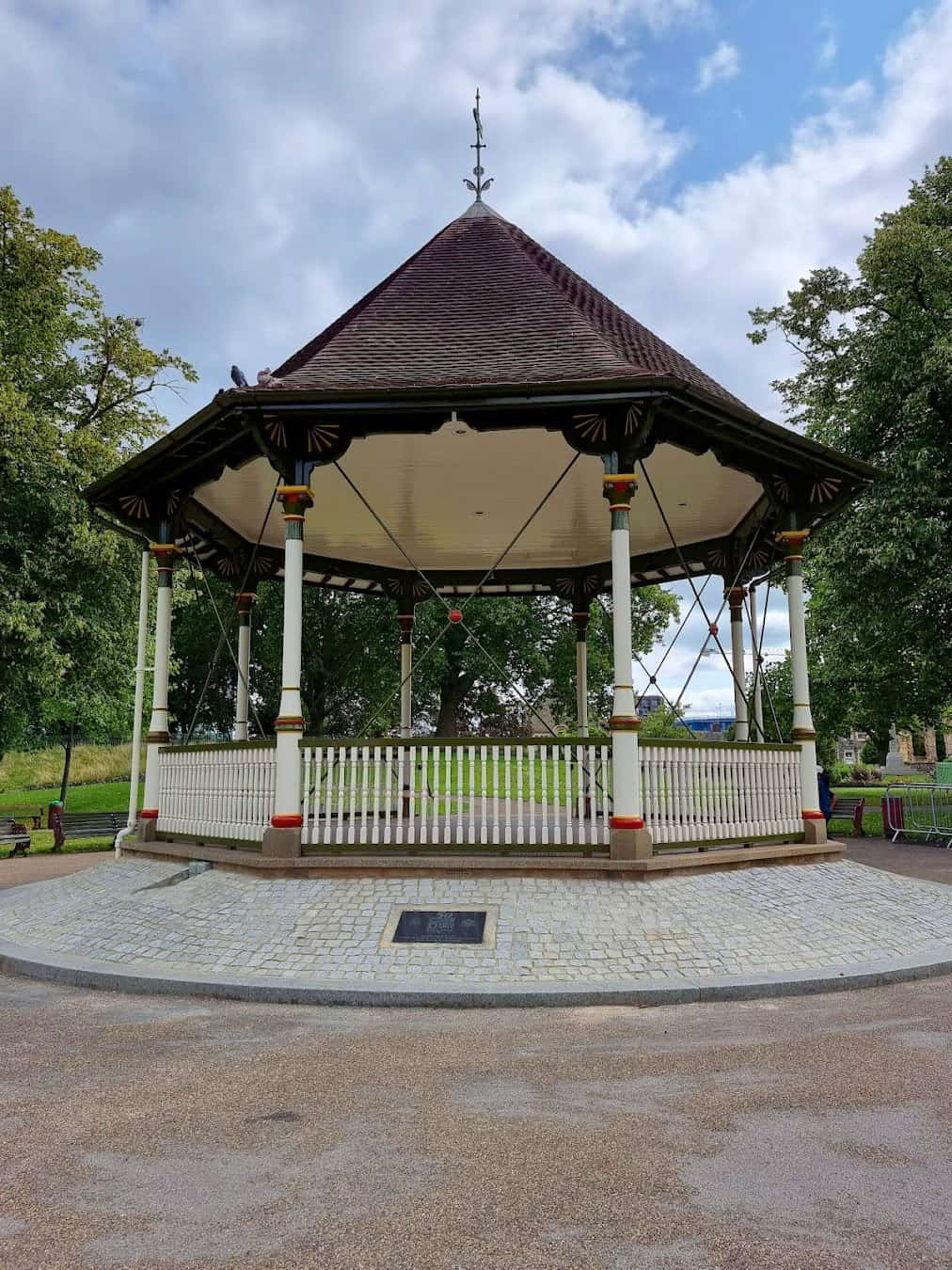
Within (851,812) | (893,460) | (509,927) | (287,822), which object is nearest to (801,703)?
(509,927)

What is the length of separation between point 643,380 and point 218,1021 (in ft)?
19.9

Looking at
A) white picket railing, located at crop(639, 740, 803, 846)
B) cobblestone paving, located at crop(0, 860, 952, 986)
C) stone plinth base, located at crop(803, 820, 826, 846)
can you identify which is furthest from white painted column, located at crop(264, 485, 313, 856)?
stone plinth base, located at crop(803, 820, 826, 846)

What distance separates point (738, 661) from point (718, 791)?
438 cm

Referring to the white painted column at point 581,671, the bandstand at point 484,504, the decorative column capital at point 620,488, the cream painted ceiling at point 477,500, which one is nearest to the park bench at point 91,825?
the bandstand at point 484,504

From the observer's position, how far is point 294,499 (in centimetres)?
868

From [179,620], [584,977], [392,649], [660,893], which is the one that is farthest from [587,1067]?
[179,620]

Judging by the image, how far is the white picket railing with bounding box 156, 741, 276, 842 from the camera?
28.5 feet

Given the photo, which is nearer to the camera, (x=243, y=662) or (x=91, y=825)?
(x=243, y=662)

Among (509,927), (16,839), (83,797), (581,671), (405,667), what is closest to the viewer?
(509,927)

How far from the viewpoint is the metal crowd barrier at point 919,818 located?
17.9 metres

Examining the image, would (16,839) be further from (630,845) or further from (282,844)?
(630,845)

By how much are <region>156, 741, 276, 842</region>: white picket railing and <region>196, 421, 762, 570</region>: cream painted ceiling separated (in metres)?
3.26

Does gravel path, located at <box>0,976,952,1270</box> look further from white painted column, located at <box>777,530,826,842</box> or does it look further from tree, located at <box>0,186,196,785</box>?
tree, located at <box>0,186,196,785</box>

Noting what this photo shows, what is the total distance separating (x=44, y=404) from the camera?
2106cm
